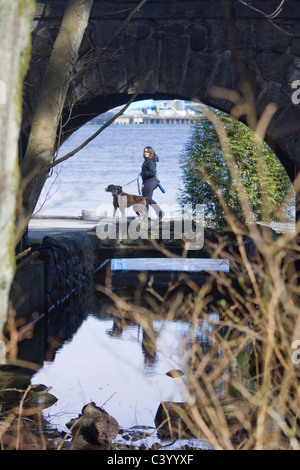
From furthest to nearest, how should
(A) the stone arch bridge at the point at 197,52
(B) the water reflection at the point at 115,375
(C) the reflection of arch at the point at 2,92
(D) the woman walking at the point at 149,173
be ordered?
(D) the woman walking at the point at 149,173, (A) the stone arch bridge at the point at 197,52, (B) the water reflection at the point at 115,375, (C) the reflection of arch at the point at 2,92

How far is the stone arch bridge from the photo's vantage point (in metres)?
8.11

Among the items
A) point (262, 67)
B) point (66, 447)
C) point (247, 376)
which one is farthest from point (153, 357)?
point (262, 67)

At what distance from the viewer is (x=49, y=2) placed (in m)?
8.33

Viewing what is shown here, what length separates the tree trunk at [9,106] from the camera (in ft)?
10.2

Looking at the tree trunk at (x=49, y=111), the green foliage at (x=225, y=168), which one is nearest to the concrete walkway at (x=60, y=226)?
the green foliage at (x=225, y=168)

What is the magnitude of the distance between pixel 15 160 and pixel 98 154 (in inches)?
2877

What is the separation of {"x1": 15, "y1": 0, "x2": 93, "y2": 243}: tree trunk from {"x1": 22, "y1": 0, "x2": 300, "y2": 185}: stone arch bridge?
8.46ft

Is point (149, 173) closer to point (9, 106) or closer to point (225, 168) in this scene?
point (225, 168)

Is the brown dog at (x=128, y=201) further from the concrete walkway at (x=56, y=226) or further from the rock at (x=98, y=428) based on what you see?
the rock at (x=98, y=428)

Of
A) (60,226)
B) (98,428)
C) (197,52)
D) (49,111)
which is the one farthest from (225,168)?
(49,111)

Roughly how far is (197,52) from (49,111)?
11.2 ft

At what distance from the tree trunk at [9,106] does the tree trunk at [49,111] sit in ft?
4.85

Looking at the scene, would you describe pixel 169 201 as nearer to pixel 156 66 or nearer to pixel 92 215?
pixel 92 215

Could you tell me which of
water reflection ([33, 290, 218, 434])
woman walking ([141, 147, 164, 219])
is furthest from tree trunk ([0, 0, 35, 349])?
woman walking ([141, 147, 164, 219])
